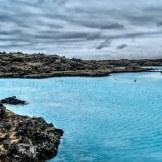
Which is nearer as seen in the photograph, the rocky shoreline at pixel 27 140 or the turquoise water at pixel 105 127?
the rocky shoreline at pixel 27 140

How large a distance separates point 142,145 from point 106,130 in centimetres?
857

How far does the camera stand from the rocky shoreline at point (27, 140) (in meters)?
34.6

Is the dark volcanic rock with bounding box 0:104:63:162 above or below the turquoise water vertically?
above

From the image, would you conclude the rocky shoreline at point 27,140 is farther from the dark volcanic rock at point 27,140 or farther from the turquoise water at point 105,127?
the turquoise water at point 105,127

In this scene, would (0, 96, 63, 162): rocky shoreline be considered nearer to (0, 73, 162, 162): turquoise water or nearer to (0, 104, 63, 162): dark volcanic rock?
(0, 104, 63, 162): dark volcanic rock

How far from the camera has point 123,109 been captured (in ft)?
239

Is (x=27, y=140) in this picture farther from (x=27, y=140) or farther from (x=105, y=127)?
(x=105, y=127)

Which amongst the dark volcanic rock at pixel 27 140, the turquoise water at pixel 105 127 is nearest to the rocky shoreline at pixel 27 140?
the dark volcanic rock at pixel 27 140

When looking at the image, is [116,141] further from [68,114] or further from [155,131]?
[68,114]

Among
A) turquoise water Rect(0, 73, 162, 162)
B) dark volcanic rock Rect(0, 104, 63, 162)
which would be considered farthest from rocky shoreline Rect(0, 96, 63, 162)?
turquoise water Rect(0, 73, 162, 162)

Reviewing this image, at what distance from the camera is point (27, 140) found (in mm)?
37906

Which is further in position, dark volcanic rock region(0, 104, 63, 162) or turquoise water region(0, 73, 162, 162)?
turquoise water region(0, 73, 162, 162)

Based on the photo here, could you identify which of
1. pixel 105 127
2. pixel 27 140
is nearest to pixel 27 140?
pixel 27 140

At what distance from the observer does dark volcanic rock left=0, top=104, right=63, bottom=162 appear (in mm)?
34594
